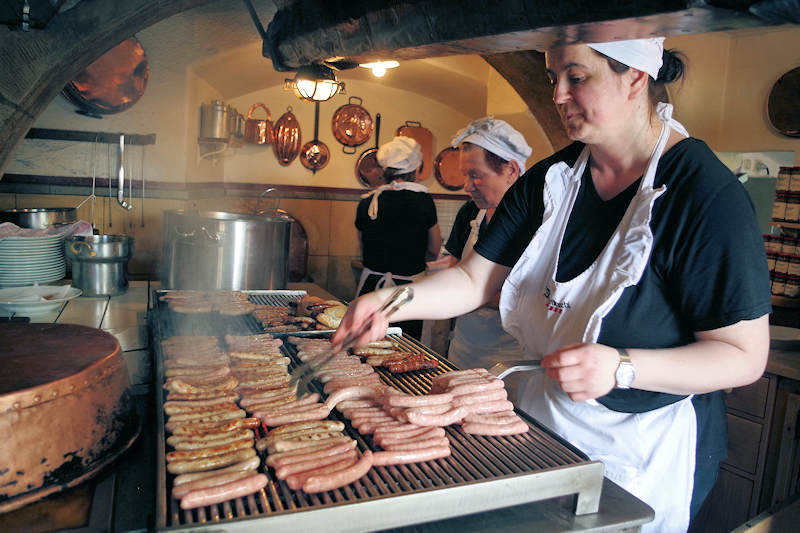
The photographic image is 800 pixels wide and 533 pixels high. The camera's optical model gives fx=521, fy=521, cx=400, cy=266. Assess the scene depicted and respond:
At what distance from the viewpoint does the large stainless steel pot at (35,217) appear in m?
4.11

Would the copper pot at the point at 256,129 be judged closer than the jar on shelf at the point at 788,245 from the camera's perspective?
No

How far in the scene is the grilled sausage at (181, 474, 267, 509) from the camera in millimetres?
1230

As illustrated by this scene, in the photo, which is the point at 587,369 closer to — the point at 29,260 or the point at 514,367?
the point at 514,367

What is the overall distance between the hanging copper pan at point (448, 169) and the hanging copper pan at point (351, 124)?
164cm

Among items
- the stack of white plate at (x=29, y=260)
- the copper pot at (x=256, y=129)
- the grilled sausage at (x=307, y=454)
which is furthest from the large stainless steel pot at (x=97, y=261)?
the copper pot at (x=256, y=129)

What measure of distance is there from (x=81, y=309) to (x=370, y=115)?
8000mm

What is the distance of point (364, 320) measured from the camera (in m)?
2.10

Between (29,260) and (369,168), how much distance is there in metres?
7.45

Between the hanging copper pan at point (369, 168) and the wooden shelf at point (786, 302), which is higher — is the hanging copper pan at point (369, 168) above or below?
above

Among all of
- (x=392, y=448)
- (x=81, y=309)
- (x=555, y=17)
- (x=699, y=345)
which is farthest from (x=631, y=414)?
(x=81, y=309)

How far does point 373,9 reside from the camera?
1464mm

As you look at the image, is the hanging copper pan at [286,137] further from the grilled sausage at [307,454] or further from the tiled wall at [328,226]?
the grilled sausage at [307,454]

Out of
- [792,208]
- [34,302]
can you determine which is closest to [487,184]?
[34,302]

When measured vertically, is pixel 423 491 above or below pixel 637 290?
below
